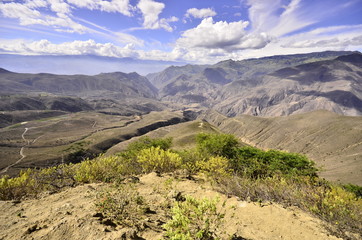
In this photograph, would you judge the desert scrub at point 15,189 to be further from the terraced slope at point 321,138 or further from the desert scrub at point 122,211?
the terraced slope at point 321,138

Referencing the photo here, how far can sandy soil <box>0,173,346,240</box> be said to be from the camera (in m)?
5.50

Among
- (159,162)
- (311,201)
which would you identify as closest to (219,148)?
(159,162)

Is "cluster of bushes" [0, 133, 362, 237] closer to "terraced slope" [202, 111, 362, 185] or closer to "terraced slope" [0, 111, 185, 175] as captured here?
"terraced slope" [0, 111, 185, 175]

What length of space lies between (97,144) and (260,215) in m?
97.0

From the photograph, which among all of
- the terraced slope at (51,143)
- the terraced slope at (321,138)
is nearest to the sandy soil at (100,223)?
the terraced slope at (51,143)

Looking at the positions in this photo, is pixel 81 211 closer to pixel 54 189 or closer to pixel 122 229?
pixel 122 229

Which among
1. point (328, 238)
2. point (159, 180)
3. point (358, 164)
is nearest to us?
point (328, 238)

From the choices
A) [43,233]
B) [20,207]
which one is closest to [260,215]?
[43,233]

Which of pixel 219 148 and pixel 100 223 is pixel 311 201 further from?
pixel 219 148

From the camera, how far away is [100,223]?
577cm

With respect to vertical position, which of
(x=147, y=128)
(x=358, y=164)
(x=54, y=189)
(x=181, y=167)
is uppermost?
(x=54, y=189)

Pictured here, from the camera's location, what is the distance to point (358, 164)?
56438 mm

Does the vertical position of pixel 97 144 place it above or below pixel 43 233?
below

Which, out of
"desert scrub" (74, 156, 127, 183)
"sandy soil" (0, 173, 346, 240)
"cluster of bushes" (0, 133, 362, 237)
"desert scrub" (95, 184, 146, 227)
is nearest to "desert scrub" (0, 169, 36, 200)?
"cluster of bushes" (0, 133, 362, 237)
